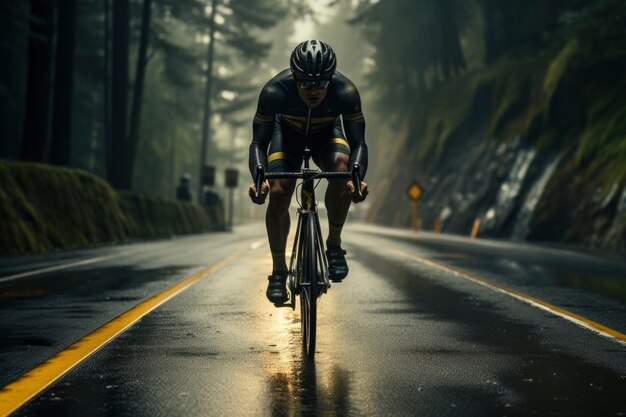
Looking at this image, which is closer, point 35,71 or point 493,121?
point 35,71

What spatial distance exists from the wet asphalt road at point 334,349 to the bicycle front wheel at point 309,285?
0.17 meters

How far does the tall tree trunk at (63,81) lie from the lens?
28.2 meters

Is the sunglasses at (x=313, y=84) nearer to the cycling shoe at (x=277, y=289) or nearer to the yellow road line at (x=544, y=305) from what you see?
the cycling shoe at (x=277, y=289)

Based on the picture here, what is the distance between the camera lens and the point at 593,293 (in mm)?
11211

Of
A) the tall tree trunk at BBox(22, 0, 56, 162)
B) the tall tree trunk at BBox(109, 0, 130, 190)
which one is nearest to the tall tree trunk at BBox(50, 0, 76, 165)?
the tall tree trunk at BBox(22, 0, 56, 162)

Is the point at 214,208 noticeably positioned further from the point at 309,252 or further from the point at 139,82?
the point at 309,252

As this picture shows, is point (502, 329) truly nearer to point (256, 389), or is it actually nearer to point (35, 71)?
point (256, 389)

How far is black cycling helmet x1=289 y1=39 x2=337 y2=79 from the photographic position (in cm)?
689

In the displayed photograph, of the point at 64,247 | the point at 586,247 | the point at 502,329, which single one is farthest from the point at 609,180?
the point at 502,329

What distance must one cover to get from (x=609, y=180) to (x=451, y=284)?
1408cm

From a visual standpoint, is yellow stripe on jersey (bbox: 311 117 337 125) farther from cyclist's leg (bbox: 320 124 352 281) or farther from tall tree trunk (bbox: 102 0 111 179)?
tall tree trunk (bbox: 102 0 111 179)

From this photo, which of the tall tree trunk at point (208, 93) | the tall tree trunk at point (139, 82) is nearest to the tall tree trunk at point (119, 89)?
the tall tree trunk at point (139, 82)

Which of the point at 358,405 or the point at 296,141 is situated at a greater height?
the point at 296,141

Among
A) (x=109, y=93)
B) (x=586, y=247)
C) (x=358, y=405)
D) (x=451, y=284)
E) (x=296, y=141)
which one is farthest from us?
(x=109, y=93)
